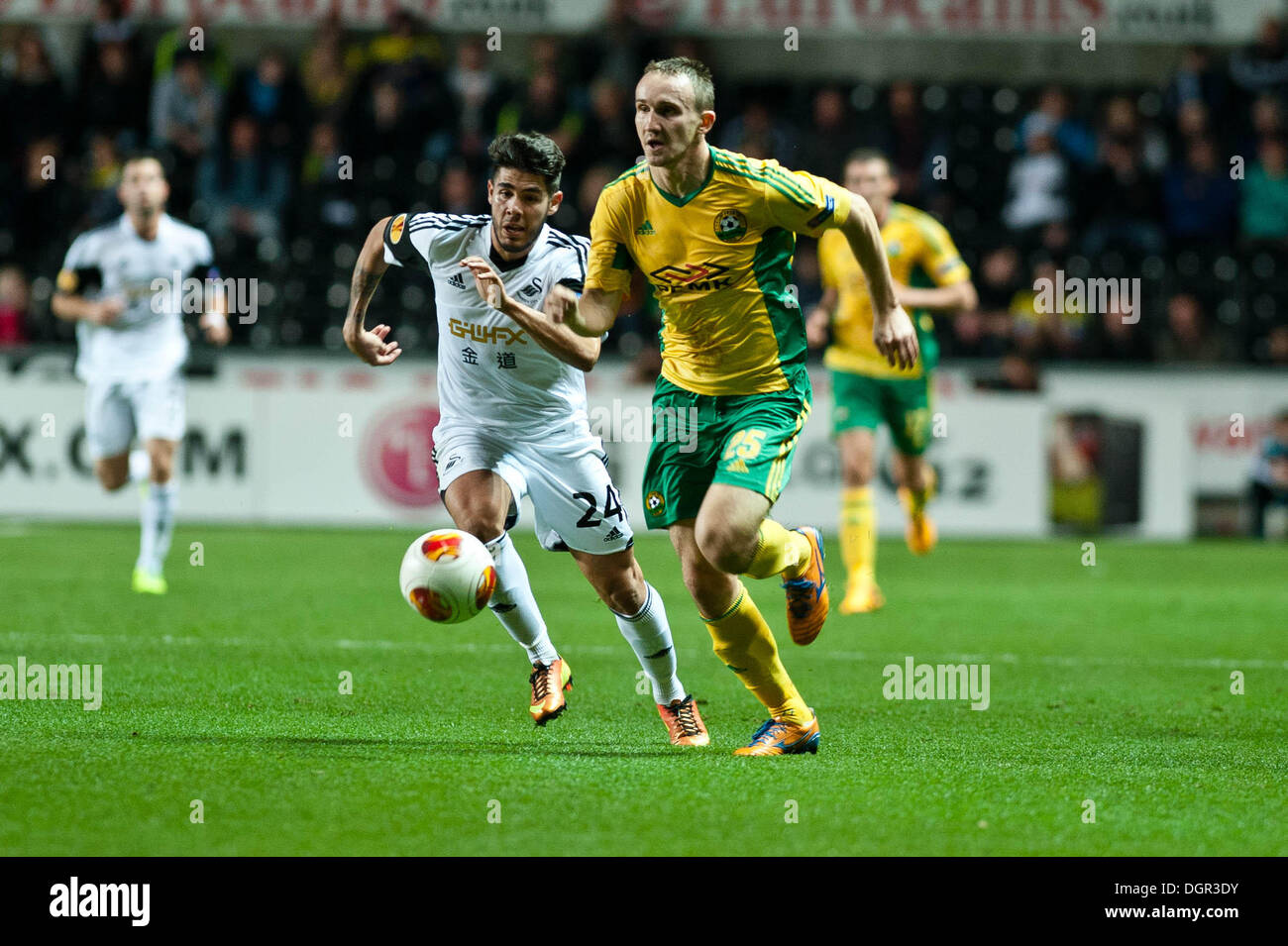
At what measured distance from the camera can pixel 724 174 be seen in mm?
6051

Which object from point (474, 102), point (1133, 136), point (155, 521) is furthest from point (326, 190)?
point (1133, 136)

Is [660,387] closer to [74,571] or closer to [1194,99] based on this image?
[74,571]

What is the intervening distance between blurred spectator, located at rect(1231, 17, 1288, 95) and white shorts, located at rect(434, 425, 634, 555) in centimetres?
1430

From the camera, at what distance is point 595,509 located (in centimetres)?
661

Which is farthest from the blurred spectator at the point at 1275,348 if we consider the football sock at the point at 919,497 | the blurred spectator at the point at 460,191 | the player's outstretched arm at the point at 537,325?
the player's outstretched arm at the point at 537,325

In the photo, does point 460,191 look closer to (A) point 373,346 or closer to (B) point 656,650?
(A) point 373,346

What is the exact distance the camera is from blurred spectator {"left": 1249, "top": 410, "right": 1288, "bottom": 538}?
53.5ft

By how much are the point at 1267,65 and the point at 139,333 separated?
12817 mm

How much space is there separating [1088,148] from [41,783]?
15387mm

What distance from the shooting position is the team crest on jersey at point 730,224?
6.06 m

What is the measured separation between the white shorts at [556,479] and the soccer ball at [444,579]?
1.99ft

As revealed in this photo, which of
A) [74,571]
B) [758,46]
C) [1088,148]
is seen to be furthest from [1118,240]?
[74,571]
